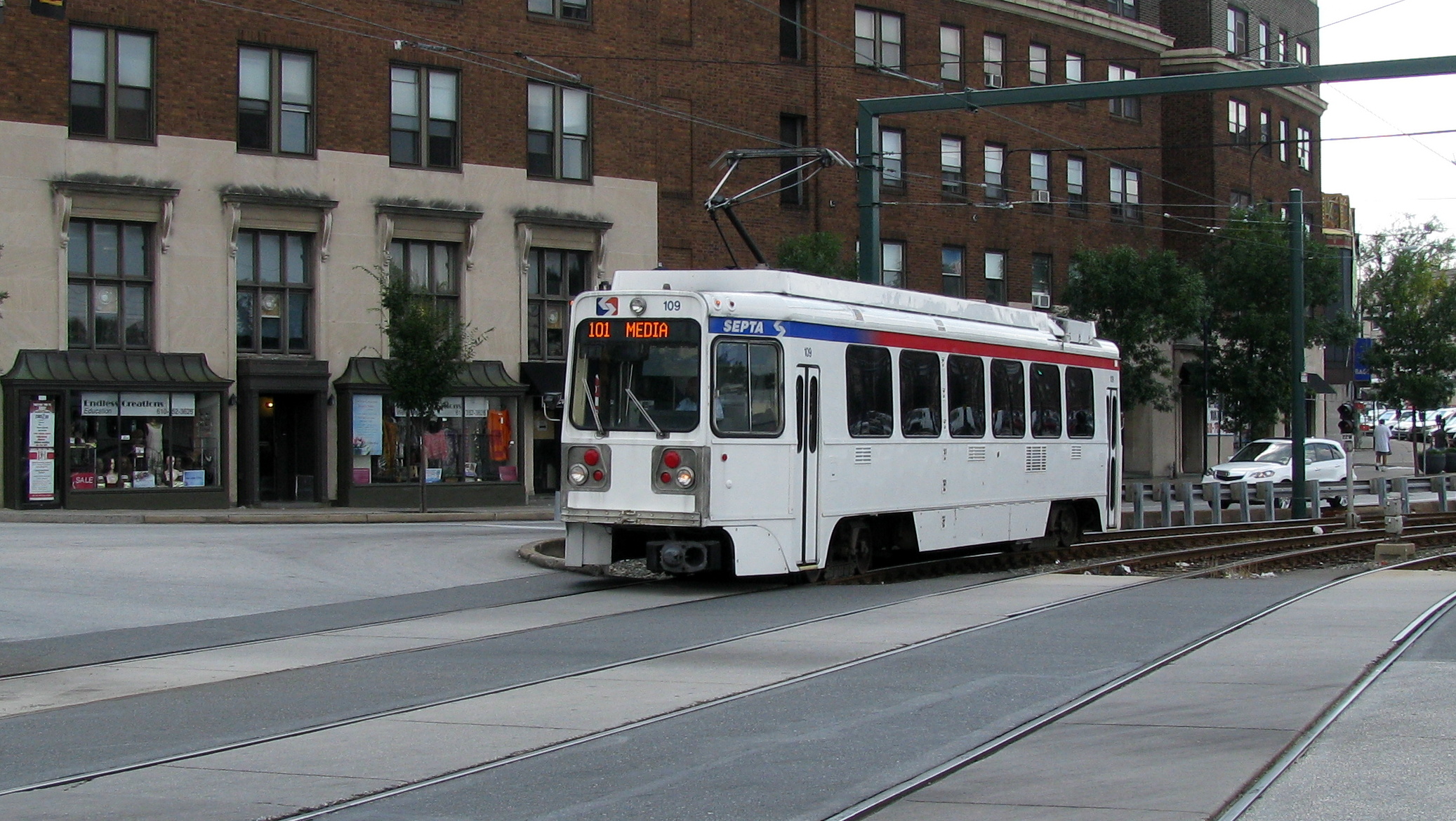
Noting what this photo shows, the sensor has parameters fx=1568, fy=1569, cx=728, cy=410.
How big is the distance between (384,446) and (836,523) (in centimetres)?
1874

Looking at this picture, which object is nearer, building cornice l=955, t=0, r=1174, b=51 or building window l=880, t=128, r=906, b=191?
building window l=880, t=128, r=906, b=191

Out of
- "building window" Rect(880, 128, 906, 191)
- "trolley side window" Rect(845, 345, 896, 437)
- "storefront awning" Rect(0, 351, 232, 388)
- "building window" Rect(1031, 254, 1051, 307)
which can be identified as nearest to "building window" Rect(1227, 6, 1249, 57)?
"building window" Rect(1031, 254, 1051, 307)

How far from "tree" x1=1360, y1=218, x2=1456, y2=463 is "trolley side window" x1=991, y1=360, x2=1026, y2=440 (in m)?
42.4

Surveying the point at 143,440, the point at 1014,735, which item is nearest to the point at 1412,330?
the point at 143,440

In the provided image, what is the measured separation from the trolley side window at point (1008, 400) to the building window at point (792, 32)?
2267 cm

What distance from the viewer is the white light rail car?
50.6 feet

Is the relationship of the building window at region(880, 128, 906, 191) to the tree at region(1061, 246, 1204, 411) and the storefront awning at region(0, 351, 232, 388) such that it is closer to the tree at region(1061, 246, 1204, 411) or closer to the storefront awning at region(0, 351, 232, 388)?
the tree at region(1061, 246, 1204, 411)

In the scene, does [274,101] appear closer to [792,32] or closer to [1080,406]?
[792,32]

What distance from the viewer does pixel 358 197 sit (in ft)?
109

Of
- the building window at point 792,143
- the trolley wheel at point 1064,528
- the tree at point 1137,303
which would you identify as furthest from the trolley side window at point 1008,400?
the tree at point 1137,303

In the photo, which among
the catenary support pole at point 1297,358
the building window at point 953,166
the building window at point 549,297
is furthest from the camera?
the building window at point 953,166

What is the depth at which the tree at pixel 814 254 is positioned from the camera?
113ft

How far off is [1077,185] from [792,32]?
12148 millimetres

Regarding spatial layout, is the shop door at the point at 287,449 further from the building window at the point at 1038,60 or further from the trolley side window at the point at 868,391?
the building window at the point at 1038,60
